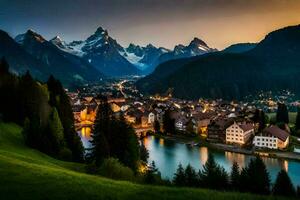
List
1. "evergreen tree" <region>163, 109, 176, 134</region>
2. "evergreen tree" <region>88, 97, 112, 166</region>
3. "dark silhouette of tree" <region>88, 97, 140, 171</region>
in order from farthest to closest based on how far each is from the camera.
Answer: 1. "evergreen tree" <region>163, 109, 176, 134</region>
2. "dark silhouette of tree" <region>88, 97, 140, 171</region>
3. "evergreen tree" <region>88, 97, 112, 166</region>

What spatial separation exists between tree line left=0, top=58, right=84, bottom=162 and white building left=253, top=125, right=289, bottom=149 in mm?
36383

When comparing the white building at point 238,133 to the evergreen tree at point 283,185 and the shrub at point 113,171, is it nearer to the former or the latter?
the evergreen tree at point 283,185

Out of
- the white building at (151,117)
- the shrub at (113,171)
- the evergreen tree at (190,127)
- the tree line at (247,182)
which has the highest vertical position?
the white building at (151,117)

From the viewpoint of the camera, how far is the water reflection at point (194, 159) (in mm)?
55825

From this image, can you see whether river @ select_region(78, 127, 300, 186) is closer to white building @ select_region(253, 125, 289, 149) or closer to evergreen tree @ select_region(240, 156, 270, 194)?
white building @ select_region(253, 125, 289, 149)

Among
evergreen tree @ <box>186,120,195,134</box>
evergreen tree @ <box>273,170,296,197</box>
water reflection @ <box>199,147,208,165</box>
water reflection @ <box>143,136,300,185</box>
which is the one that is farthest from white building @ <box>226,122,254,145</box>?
evergreen tree @ <box>273,170,296,197</box>

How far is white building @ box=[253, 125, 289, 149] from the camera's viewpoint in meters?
69.3

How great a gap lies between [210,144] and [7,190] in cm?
6257

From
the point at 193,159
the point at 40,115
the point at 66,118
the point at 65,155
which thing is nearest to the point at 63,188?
the point at 65,155

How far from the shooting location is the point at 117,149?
43.4 m

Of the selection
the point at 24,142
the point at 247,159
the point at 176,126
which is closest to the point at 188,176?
the point at 24,142

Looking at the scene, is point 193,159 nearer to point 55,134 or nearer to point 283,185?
point 55,134

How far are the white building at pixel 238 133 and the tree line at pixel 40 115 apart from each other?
35676 millimetres

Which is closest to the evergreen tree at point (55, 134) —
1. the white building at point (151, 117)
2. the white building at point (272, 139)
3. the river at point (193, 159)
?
the river at point (193, 159)
